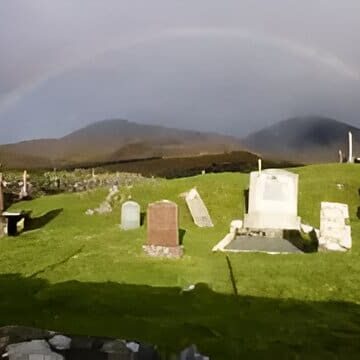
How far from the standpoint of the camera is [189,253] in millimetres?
22094

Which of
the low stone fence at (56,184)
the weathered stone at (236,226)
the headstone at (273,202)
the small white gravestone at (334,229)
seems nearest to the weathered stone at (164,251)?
the small white gravestone at (334,229)

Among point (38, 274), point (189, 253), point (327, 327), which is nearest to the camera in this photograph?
point (327, 327)

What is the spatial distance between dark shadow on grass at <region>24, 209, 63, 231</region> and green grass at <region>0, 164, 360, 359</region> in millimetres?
2413

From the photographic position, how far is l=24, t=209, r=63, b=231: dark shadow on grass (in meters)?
30.0

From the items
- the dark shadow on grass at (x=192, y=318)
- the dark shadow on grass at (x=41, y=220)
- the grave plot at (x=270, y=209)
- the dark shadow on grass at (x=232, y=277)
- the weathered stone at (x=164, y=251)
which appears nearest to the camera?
the dark shadow on grass at (x=192, y=318)

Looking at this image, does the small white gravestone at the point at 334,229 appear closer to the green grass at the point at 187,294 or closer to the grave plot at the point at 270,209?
the green grass at the point at 187,294

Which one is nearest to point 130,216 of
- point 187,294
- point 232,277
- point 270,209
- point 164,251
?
point 270,209

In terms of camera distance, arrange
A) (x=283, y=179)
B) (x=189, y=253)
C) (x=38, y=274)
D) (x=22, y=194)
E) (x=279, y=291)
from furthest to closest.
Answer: (x=22, y=194) < (x=283, y=179) < (x=189, y=253) < (x=38, y=274) < (x=279, y=291)

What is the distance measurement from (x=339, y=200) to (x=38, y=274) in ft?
70.7

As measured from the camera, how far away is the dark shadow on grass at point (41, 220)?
30000mm

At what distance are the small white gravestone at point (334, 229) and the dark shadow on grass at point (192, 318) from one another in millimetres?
7696

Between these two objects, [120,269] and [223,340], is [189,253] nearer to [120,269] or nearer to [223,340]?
[120,269]

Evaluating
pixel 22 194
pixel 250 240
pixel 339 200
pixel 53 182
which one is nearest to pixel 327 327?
pixel 250 240

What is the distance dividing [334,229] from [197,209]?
32.7 ft
